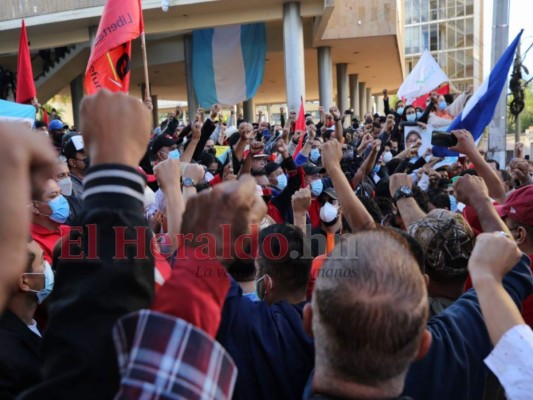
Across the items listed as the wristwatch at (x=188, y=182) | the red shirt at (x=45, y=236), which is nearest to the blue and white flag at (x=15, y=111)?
the red shirt at (x=45, y=236)

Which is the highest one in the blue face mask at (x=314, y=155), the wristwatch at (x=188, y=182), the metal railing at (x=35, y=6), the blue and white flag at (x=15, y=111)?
the metal railing at (x=35, y=6)

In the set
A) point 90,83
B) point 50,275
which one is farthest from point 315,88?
point 50,275

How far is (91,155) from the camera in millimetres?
1071

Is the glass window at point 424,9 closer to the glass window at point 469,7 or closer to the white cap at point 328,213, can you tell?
the glass window at point 469,7

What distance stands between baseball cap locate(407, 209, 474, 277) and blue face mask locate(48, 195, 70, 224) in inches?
94.2

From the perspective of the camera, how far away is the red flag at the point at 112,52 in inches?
206

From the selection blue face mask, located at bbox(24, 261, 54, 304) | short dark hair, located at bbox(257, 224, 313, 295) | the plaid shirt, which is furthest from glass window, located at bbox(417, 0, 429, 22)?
the plaid shirt

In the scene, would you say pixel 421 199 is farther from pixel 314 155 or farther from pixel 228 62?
pixel 228 62

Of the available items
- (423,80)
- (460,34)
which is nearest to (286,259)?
(423,80)

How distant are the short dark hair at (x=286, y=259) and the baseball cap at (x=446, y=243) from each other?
1.74 ft

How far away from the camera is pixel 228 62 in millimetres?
16375

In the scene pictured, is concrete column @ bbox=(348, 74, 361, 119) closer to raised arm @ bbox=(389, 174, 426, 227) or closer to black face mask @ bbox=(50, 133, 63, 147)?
black face mask @ bbox=(50, 133, 63, 147)

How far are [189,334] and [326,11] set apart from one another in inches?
579

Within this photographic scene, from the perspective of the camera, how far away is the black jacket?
152cm
